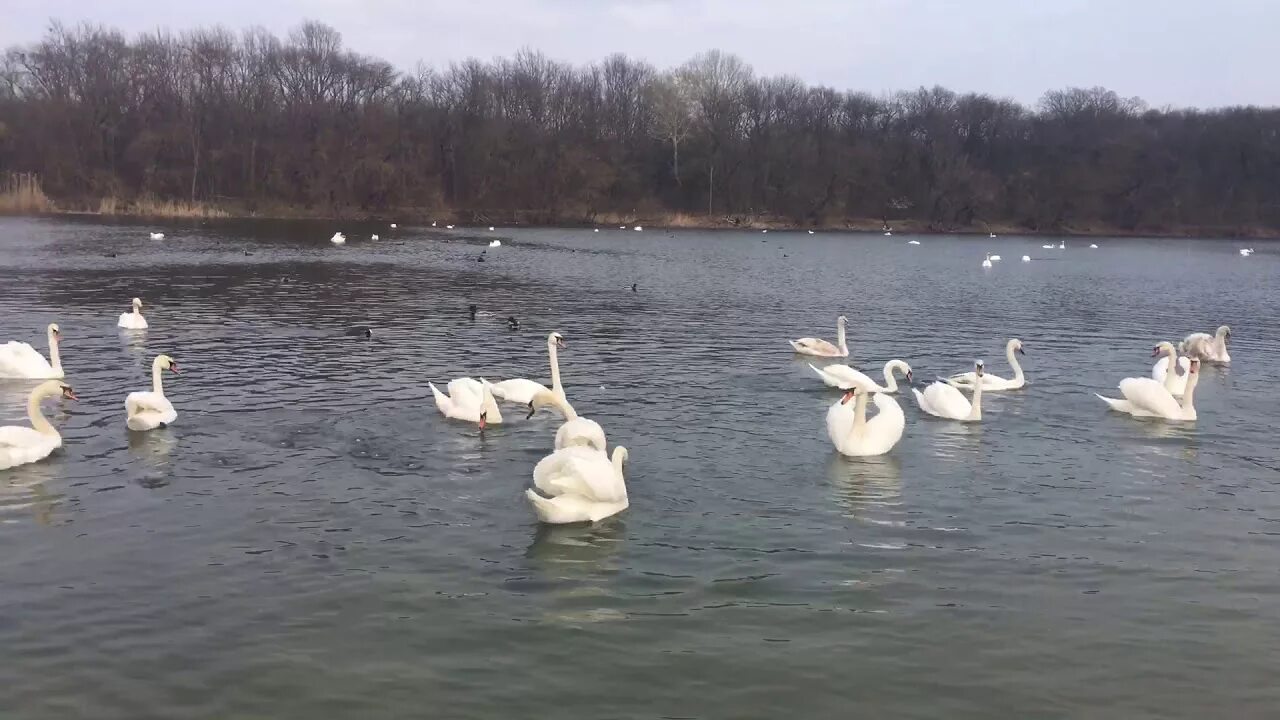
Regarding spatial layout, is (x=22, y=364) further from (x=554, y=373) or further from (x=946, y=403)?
(x=946, y=403)

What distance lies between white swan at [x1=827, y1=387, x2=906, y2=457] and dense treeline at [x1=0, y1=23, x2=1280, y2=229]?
73835 mm

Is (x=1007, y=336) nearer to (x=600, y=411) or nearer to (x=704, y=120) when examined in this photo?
(x=600, y=411)

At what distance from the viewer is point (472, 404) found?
1269 centimetres

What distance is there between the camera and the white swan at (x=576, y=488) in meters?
9.02

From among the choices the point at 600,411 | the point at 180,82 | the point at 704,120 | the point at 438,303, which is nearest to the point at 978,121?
the point at 704,120

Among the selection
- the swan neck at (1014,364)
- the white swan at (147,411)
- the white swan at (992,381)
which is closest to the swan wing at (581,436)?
the white swan at (147,411)

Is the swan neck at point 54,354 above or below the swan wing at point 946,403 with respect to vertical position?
above

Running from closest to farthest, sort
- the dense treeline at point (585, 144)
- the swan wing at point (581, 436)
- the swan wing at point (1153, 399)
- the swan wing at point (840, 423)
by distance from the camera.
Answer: the swan wing at point (581, 436) → the swan wing at point (840, 423) → the swan wing at point (1153, 399) → the dense treeline at point (585, 144)

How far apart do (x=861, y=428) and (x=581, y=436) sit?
340 cm

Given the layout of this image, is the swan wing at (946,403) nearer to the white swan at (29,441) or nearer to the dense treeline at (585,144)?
the white swan at (29,441)

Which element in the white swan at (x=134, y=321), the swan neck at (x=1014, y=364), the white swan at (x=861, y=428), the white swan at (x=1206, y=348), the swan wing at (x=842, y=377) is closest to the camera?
the white swan at (x=861, y=428)

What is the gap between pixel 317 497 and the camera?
977cm

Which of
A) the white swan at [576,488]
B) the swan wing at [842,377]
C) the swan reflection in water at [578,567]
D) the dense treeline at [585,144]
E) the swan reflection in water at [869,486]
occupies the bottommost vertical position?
the swan reflection in water at [578,567]

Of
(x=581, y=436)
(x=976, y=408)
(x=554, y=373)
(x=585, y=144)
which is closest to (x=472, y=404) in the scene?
(x=554, y=373)
